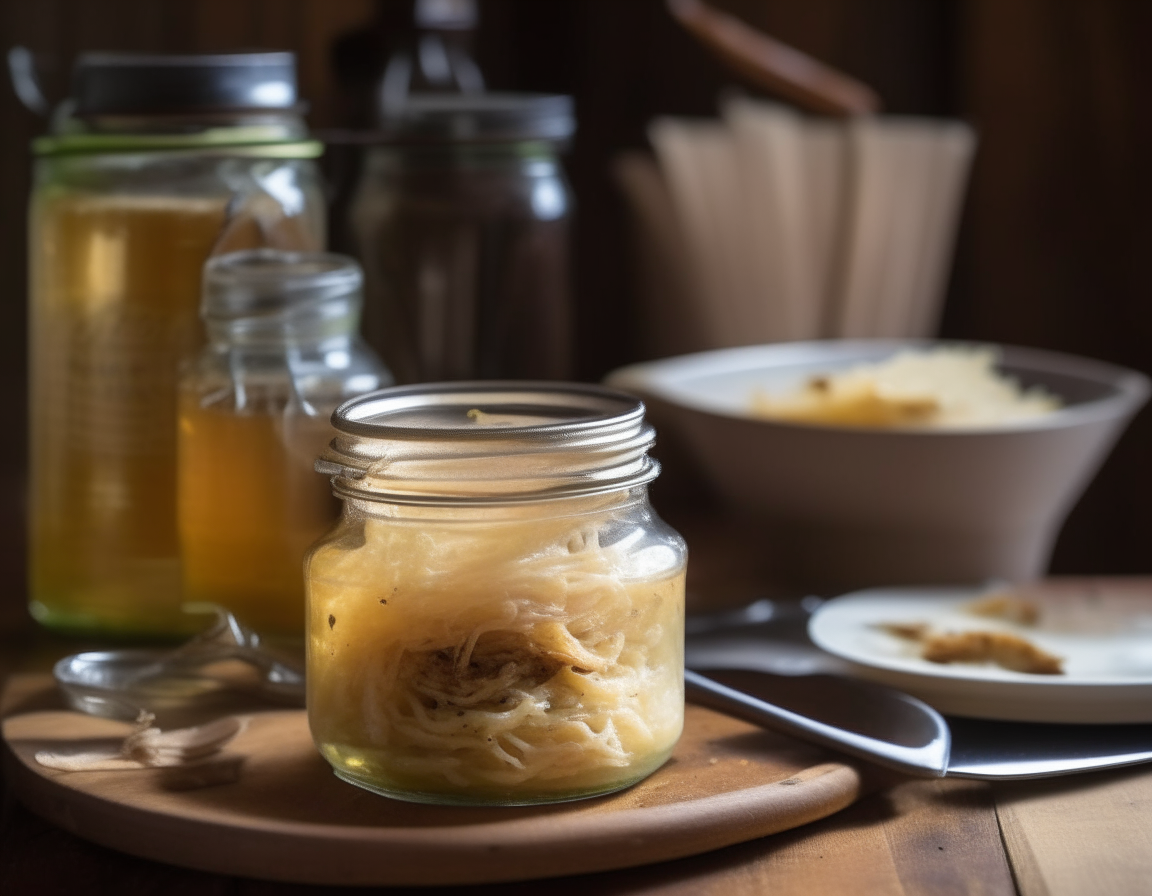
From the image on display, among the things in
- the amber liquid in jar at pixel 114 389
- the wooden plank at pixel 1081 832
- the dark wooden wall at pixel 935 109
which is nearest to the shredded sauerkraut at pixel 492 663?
the wooden plank at pixel 1081 832

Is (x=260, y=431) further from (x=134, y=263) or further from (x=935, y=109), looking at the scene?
(x=935, y=109)

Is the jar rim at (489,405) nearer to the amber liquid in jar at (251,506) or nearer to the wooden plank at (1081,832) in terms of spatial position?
the amber liquid in jar at (251,506)

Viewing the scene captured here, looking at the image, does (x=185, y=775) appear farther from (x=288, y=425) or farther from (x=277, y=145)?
(x=277, y=145)

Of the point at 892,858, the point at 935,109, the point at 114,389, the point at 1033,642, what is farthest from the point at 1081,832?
the point at 935,109

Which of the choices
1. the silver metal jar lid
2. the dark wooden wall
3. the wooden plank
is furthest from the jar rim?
the dark wooden wall

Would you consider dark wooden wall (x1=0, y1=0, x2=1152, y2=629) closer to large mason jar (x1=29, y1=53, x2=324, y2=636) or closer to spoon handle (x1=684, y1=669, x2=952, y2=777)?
large mason jar (x1=29, y1=53, x2=324, y2=636)

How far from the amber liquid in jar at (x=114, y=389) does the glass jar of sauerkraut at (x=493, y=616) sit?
0.24 m

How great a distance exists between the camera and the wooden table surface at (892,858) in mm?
575

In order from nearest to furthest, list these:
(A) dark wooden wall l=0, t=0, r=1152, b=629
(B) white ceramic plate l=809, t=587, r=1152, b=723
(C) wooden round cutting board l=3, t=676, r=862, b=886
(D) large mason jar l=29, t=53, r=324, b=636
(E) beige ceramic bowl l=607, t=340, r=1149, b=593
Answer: (C) wooden round cutting board l=3, t=676, r=862, b=886 < (B) white ceramic plate l=809, t=587, r=1152, b=723 < (D) large mason jar l=29, t=53, r=324, b=636 < (E) beige ceramic bowl l=607, t=340, r=1149, b=593 < (A) dark wooden wall l=0, t=0, r=1152, b=629

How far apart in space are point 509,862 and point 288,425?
11.9 inches

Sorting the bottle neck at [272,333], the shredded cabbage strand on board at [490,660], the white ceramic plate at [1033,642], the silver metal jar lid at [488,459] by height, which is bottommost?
the white ceramic plate at [1033,642]

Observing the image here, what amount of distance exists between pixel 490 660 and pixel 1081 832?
25 centimetres

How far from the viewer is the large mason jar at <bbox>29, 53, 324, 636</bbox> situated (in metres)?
0.83

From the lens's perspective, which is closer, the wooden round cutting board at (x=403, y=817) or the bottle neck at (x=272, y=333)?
the wooden round cutting board at (x=403, y=817)
